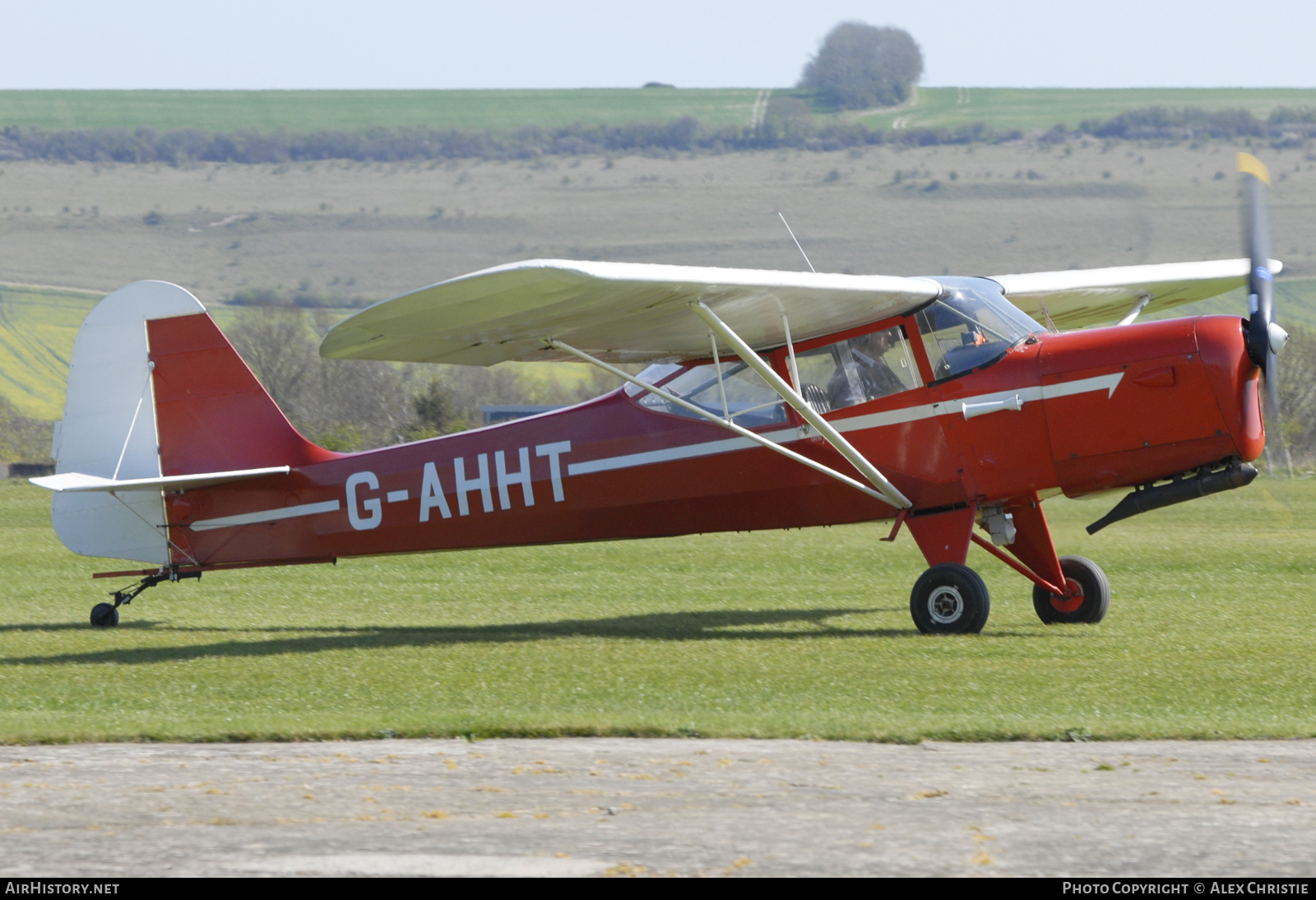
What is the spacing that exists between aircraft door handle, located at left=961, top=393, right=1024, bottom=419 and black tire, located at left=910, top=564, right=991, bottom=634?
1.16 m

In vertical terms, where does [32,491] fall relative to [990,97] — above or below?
below

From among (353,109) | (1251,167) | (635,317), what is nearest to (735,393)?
(635,317)

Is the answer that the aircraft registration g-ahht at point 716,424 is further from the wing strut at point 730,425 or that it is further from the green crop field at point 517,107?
the green crop field at point 517,107

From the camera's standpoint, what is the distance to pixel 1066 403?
10.6 meters

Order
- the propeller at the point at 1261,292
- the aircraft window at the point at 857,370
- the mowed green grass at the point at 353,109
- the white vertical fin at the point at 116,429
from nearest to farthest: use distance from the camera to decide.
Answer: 1. the propeller at the point at 1261,292
2. the aircraft window at the point at 857,370
3. the white vertical fin at the point at 116,429
4. the mowed green grass at the point at 353,109

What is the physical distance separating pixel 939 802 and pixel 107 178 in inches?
4873

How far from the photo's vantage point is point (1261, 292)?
10242 millimetres

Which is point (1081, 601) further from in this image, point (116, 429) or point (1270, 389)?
point (116, 429)

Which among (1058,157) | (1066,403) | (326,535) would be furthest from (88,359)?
(1058,157)

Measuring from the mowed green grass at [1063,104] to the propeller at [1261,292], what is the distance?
11871 cm

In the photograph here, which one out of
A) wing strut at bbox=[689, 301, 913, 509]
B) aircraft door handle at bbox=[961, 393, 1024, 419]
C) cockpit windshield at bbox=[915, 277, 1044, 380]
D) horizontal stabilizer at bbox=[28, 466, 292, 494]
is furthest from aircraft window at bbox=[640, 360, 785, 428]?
horizontal stabilizer at bbox=[28, 466, 292, 494]

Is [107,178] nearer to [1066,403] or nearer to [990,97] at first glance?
[990,97]

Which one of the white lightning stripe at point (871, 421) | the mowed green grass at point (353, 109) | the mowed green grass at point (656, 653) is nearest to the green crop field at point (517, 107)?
the mowed green grass at point (353, 109)

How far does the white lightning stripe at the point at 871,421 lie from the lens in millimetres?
10531
